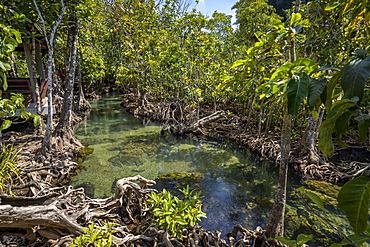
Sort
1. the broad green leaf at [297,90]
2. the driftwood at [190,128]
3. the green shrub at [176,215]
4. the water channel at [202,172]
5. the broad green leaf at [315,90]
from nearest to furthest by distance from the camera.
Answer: the broad green leaf at [315,90] → the broad green leaf at [297,90] → the green shrub at [176,215] → the water channel at [202,172] → the driftwood at [190,128]

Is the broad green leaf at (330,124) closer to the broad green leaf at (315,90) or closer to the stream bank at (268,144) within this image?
the broad green leaf at (315,90)

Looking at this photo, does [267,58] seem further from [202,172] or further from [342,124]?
[202,172]

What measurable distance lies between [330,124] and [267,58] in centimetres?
156

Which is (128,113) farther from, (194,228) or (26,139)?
(194,228)

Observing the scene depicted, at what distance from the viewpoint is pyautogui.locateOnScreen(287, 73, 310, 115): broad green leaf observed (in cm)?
102

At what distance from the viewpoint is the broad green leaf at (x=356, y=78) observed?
0.75 meters

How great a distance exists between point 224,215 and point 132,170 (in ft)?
11.9

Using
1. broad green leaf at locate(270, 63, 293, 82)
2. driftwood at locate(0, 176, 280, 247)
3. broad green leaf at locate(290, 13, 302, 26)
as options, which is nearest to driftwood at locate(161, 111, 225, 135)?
driftwood at locate(0, 176, 280, 247)

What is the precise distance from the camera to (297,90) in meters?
1.04

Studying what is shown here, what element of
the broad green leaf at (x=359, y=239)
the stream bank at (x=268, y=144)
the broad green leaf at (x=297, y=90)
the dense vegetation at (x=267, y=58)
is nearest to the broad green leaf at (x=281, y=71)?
the dense vegetation at (x=267, y=58)

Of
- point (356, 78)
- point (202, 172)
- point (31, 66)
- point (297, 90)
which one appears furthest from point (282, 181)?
point (31, 66)

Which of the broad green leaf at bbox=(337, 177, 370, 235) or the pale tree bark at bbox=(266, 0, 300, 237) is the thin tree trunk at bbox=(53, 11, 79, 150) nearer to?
the pale tree bark at bbox=(266, 0, 300, 237)

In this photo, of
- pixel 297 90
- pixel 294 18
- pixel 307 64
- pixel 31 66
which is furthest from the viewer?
pixel 31 66

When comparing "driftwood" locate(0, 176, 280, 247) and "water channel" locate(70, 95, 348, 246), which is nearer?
"driftwood" locate(0, 176, 280, 247)
